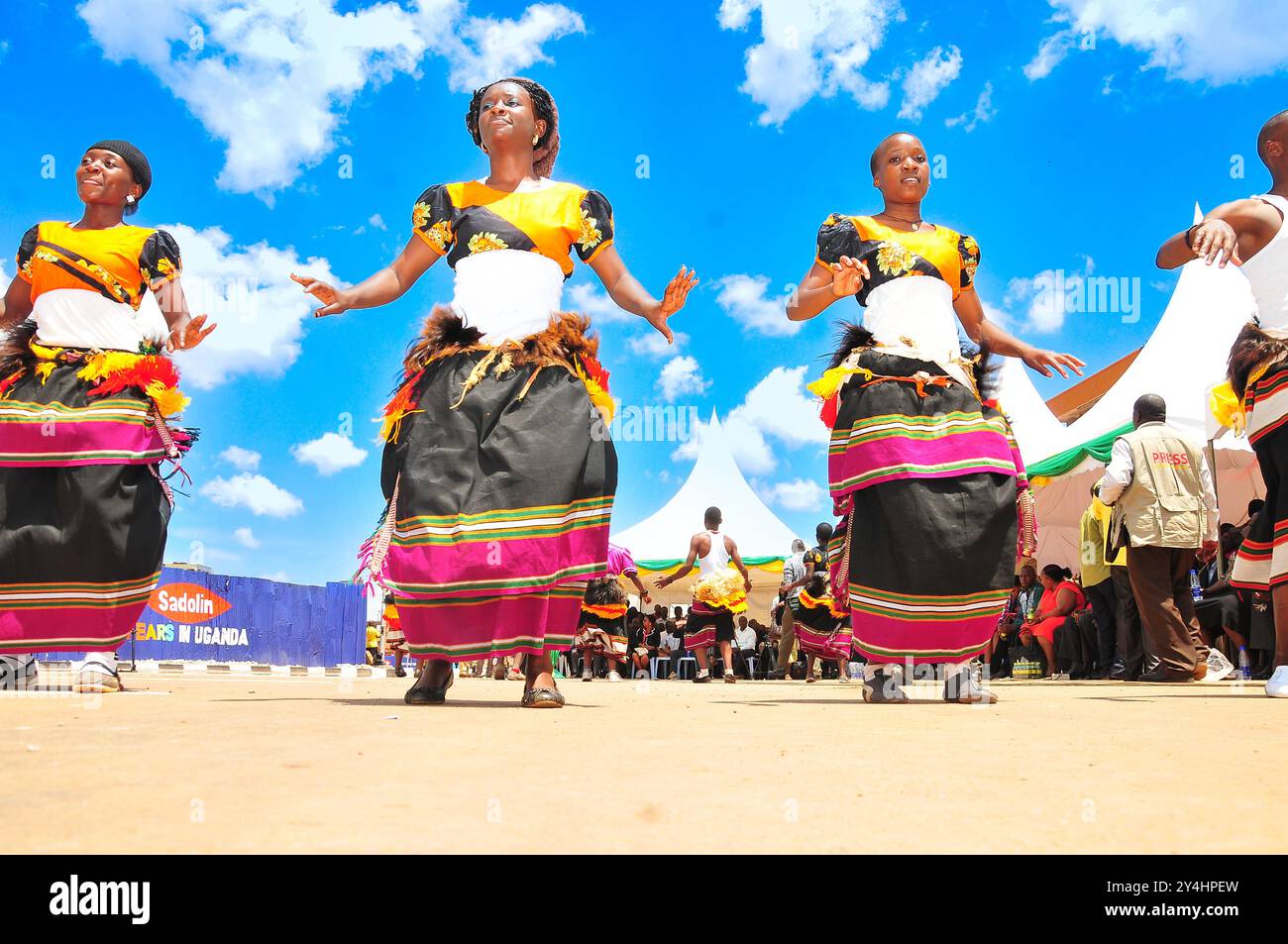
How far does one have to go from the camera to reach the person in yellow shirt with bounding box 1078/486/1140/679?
9.41m

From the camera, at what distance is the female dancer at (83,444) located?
17.3 feet

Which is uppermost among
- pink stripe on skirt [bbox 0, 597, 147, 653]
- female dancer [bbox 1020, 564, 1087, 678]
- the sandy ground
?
female dancer [bbox 1020, 564, 1087, 678]

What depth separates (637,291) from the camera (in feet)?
15.9

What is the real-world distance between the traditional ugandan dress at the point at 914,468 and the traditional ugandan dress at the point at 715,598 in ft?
18.7

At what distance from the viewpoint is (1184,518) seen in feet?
24.3

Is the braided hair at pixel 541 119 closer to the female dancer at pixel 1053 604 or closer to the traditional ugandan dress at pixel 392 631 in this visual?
the female dancer at pixel 1053 604

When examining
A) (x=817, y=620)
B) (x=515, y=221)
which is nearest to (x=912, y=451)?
(x=515, y=221)

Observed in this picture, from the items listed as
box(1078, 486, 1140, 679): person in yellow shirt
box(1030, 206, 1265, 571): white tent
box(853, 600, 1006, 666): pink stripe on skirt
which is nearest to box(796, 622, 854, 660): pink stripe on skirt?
box(1078, 486, 1140, 679): person in yellow shirt

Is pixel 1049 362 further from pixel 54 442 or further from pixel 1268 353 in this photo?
pixel 54 442

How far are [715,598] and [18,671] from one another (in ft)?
21.9

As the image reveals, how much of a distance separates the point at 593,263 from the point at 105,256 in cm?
246

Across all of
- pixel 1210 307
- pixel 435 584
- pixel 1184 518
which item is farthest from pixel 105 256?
pixel 1210 307

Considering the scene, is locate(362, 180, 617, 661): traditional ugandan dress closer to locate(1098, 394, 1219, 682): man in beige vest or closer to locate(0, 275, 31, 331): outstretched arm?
locate(0, 275, 31, 331): outstretched arm
